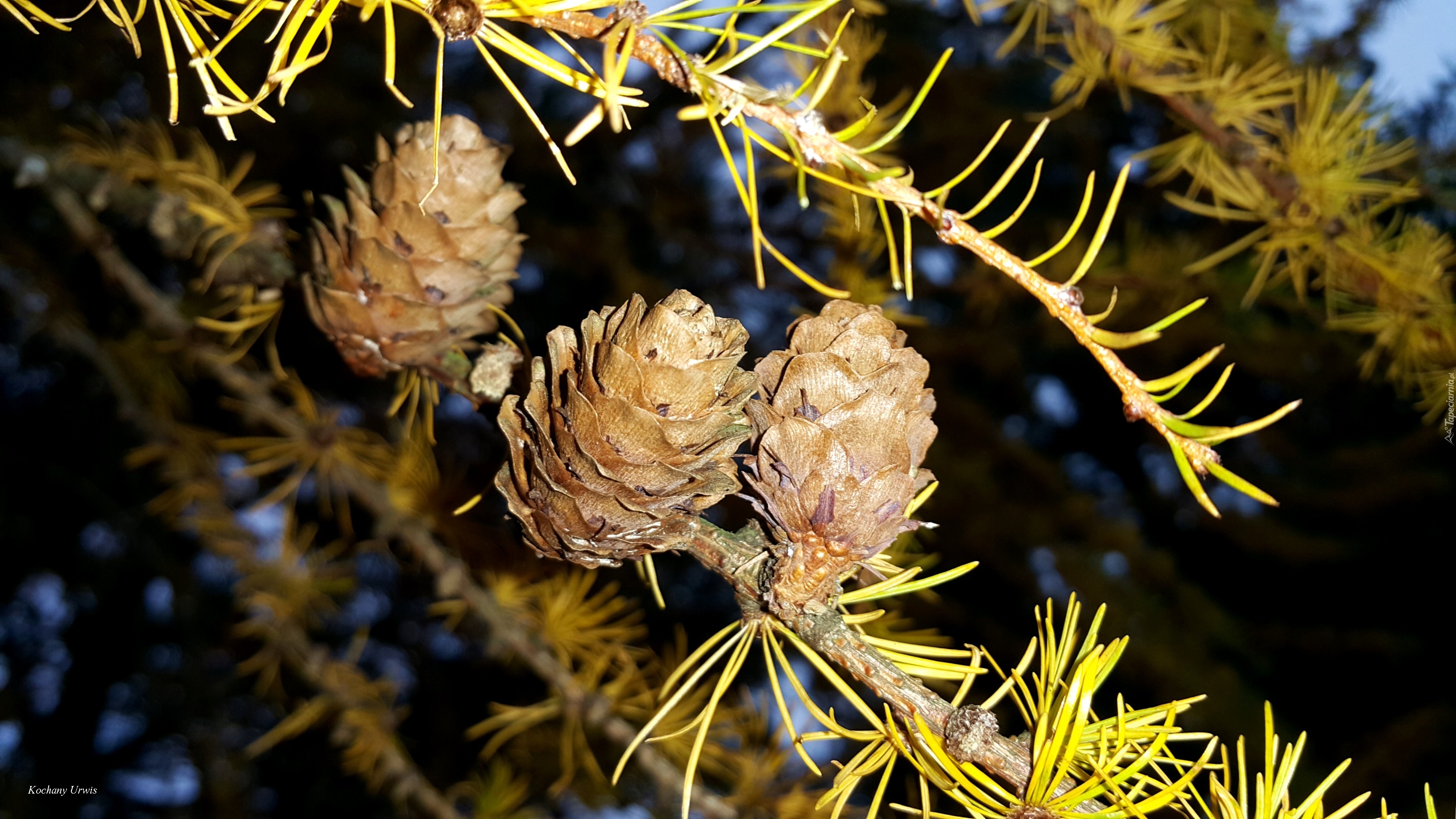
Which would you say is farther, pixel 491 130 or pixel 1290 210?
pixel 491 130

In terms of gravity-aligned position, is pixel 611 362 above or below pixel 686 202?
above

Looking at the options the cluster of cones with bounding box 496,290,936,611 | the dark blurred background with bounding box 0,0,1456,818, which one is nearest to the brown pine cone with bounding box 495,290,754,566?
the cluster of cones with bounding box 496,290,936,611

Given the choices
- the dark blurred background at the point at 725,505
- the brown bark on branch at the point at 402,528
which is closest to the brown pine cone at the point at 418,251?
the brown bark on branch at the point at 402,528

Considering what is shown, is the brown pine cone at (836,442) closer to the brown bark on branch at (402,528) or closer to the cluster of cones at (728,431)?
the cluster of cones at (728,431)

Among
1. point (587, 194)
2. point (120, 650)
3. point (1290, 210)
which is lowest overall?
point (120, 650)

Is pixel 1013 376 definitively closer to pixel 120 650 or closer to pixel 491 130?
pixel 491 130

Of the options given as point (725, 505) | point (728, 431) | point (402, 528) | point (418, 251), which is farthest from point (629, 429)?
point (725, 505)

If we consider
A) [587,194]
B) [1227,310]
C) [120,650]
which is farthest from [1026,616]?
[120,650]
